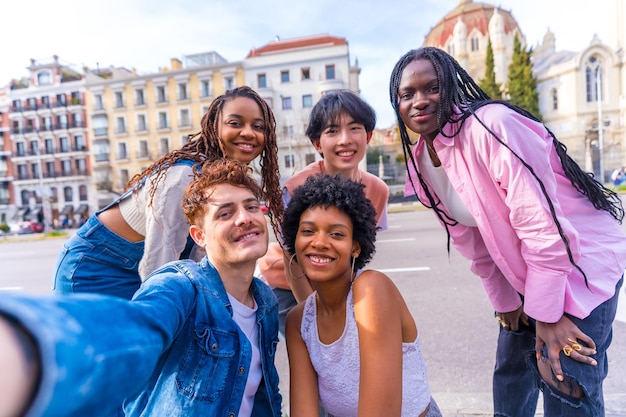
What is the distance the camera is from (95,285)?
1.83 m

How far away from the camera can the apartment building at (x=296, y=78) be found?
3269 cm

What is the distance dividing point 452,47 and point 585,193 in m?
51.6

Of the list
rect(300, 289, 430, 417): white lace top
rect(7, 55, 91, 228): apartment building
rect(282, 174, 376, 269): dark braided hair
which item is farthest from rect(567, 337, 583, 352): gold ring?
rect(7, 55, 91, 228): apartment building

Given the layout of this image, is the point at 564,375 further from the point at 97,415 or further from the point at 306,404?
the point at 97,415

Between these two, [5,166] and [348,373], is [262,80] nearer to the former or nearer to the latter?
[5,166]

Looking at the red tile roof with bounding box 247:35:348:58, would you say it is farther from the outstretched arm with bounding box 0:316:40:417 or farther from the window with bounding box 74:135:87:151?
the outstretched arm with bounding box 0:316:40:417

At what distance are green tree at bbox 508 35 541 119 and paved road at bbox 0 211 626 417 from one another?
120 ft

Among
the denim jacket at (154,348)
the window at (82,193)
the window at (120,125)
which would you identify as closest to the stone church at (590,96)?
the window at (120,125)

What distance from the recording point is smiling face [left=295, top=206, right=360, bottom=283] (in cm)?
164

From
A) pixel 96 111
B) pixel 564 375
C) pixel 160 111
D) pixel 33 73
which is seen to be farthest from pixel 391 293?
pixel 33 73

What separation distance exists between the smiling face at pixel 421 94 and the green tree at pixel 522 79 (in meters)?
41.6

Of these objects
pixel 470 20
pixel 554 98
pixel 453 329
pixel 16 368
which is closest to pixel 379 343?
pixel 16 368

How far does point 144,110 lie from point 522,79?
36611 mm

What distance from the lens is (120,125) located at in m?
38.2
